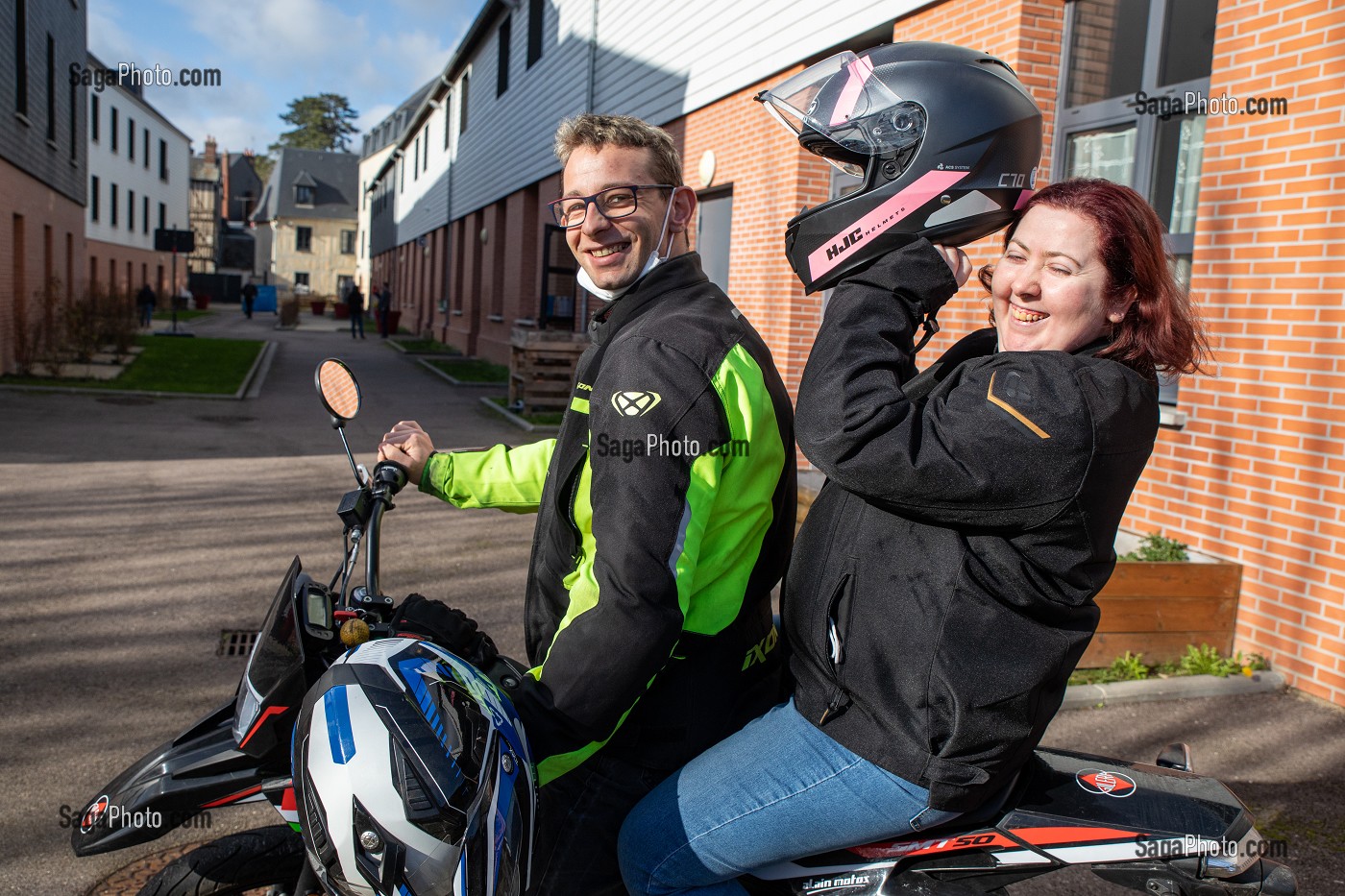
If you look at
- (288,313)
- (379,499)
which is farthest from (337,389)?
(288,313)

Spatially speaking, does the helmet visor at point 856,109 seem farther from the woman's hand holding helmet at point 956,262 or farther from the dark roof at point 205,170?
the dark roof at point 205,170

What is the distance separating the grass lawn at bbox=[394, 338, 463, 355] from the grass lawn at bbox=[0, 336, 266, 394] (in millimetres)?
4279

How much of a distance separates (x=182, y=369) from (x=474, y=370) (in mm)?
6046

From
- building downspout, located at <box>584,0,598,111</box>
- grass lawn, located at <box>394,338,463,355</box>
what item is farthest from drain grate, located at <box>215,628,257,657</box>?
grass lawn, located at <box>394,338,463,355</box>

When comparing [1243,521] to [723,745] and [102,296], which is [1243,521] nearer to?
[723,745]

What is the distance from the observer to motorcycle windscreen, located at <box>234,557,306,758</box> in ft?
6.34

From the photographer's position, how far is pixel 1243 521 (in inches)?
210

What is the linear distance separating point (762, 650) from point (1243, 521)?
13.8ft

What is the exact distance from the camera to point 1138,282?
1.75 m

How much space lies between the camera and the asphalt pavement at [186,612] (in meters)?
3.76

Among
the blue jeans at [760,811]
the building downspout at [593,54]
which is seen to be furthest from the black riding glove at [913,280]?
the building downspout at [593,54]

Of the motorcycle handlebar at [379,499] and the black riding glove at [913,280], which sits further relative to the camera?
the motorcycle handlebar at [379,499]

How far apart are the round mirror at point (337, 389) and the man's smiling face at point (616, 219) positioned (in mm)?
682

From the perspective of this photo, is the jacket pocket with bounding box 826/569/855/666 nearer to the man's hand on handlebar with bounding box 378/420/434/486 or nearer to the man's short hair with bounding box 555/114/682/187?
the man's short hair with bounding box 555/114/682/187
